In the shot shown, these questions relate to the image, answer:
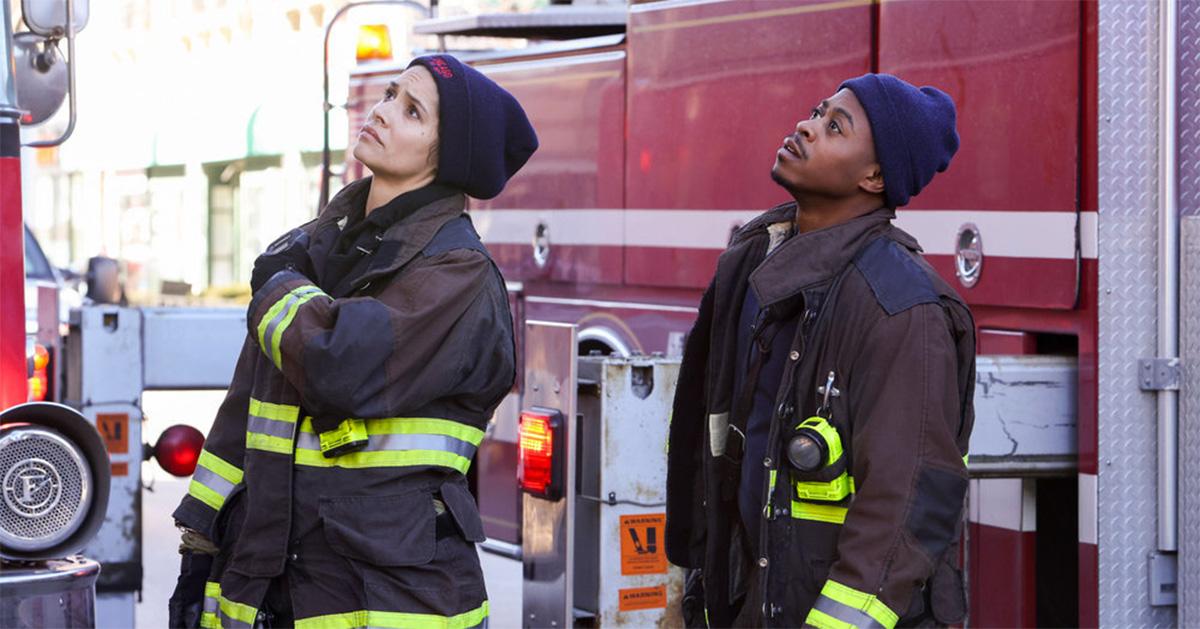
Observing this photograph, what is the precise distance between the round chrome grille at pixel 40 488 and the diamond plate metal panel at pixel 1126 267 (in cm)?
232

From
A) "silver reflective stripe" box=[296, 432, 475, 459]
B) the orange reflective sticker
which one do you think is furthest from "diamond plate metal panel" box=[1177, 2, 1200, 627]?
the orange reflective sticker

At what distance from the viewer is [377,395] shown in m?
3.14

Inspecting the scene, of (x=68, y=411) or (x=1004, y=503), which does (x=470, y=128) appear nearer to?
(x=68, y=411)

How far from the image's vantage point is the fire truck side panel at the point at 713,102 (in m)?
5.71

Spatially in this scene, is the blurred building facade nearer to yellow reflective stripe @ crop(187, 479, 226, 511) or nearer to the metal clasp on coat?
yellow reflective stripe @ crop(187, 479, 226, 511)

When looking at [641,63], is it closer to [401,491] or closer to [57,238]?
[401,491]

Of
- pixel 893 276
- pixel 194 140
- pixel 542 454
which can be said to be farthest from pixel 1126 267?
pixel 194 140

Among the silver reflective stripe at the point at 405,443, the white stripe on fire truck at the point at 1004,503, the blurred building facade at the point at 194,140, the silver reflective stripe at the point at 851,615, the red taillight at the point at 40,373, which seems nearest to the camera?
the silver reflective stripe at the point at 851,615

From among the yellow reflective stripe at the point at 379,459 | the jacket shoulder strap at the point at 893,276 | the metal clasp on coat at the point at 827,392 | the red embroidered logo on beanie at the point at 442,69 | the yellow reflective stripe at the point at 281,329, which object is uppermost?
the red embroidered logo on beanie at the point at 442,69

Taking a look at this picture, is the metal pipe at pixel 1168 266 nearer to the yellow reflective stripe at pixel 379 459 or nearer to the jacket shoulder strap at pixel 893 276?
the jacket shoulder strap at pixel 893 276

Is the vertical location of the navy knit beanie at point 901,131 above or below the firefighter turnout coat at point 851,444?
above

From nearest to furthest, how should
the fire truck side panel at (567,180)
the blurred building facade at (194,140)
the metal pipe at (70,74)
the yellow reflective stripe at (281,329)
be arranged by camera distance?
the yellow reflective stripe at (281,329) < the metal pipe at (70,74) < the fire truck side panel at (567,180) < the blurred building facade at (194,140)

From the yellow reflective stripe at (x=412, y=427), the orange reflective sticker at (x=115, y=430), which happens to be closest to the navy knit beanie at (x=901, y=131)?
the yellow reflective stripe at (x=412, y=427)

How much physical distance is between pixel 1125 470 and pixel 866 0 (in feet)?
5.26
